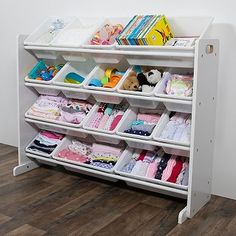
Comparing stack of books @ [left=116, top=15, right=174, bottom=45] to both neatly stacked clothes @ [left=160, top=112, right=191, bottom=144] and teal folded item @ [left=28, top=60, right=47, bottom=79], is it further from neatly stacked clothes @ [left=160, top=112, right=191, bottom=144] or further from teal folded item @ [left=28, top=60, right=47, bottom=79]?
teal folded item @ [left=28, top=60, right=47, bottom=79]

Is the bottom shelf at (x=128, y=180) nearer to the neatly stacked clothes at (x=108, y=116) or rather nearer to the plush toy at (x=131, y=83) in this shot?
the neatly stacked clothes at (x=108, y=116)

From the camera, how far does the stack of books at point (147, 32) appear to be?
6.17 ft

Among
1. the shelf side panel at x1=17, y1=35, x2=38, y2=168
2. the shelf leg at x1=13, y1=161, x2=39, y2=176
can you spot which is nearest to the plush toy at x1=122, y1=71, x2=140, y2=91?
the shelf side panel at x1=17, y1=35, x2=38, y2=168

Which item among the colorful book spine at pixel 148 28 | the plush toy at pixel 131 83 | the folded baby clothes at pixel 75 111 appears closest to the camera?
the colorful book spine at pixel 148 28

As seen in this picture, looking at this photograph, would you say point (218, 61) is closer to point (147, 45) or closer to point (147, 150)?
point (147, 45)

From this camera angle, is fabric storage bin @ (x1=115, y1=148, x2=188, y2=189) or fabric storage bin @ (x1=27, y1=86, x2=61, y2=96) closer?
fabric storage bin @ (x1=115, y1=148, x2=188, y2=189)

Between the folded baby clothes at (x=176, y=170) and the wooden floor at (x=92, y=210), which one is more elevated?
the folded baby clothes at (x=176, y=170)

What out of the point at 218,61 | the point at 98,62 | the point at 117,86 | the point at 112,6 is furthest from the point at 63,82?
the point at 218,61

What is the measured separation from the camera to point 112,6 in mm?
2330

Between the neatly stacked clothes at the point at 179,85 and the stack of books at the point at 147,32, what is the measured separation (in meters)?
0.19

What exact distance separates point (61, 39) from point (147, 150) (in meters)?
0.83

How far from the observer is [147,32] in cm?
189

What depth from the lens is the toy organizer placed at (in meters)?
1.83

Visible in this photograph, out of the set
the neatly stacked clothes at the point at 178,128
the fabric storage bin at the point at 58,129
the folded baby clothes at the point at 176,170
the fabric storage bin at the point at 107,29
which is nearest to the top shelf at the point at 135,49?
the fabric storage bin at the point at 107,29
